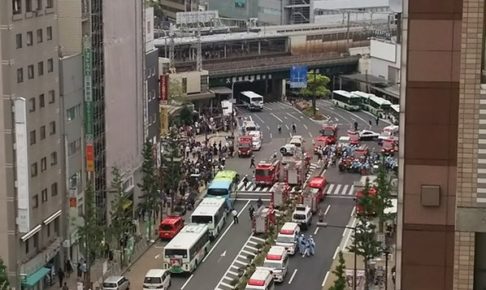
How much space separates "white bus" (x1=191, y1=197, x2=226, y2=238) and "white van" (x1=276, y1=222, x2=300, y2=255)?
2.17 m

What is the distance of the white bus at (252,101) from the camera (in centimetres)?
6091

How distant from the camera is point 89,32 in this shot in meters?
30.7

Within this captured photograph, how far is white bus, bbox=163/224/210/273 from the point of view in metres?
28.5

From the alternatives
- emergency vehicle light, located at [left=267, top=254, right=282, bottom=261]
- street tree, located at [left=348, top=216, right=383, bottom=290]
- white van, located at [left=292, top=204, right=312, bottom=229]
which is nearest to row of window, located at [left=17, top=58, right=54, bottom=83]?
emergency vehicle light, located at [left=267, top=254, right=282, bottom=261]

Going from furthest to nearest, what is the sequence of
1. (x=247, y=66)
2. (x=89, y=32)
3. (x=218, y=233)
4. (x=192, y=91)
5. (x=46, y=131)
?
(x=247, y=66)
(x=192, y=91)
(x=218, y=233)
(x=89, y=32)
(x=46, y=131)

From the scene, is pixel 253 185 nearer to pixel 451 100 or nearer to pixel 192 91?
pixel 192 91

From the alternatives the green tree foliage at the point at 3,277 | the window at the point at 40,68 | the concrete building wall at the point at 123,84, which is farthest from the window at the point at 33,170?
the concrete building wall at the point at 123,84

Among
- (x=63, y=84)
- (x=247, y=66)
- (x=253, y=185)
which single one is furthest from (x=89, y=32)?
(x=247, y=66)

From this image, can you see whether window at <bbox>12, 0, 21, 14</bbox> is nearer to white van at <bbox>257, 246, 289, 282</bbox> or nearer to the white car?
white van at <bbox>257, 246, 289, 282</bbox>

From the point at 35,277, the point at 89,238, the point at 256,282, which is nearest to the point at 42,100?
the point at 89,238

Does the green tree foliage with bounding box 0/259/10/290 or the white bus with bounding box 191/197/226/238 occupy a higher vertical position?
the green tree foliage with bounding box 0/259/10/290

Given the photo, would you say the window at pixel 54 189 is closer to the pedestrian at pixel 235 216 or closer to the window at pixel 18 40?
the window at pixel 18 40

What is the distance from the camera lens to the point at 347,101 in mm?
60969

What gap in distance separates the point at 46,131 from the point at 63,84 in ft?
5.27
